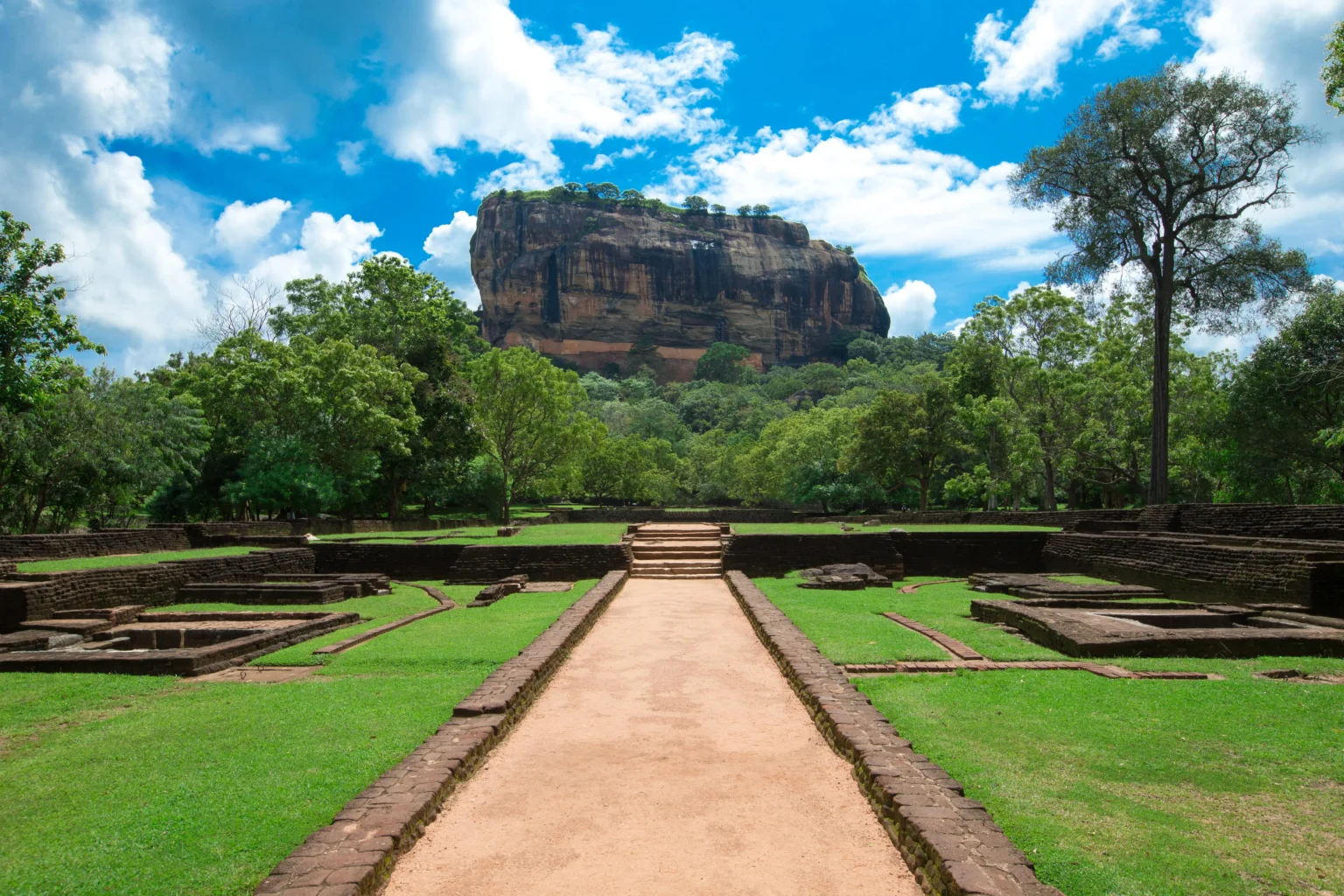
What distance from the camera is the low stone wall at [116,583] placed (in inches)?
387

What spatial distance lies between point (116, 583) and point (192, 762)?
8391 millimetres

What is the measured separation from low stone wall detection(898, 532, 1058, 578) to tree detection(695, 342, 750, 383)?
85.2m

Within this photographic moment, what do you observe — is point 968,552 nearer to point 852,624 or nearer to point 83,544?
point 852,624

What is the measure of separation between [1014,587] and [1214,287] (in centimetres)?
1412

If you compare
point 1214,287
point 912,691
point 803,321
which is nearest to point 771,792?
point 912,691

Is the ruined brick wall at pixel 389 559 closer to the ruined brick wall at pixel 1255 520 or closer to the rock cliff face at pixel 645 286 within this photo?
the ruined brick wall at pixel 1255 520

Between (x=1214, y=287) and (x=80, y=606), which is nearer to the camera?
(x=80, y=606)

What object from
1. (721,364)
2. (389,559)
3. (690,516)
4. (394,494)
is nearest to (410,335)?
(394,494)

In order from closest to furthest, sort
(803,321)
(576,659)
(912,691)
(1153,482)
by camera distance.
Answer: (912,691) < (576,659) < (1153,482) < (803,321)

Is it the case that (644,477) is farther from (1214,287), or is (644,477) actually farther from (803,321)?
(803,321)

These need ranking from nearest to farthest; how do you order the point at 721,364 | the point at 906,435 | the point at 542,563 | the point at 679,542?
the point at 542,563 < the point at 679,542 < the point at 906,435 < the point at 721,364

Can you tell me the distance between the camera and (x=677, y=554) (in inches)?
679

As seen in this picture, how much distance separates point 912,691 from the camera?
637 centimetres

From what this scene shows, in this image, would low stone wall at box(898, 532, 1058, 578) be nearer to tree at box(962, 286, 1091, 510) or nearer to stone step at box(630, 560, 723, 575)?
stone step at box(630, 560, 723, 575)
